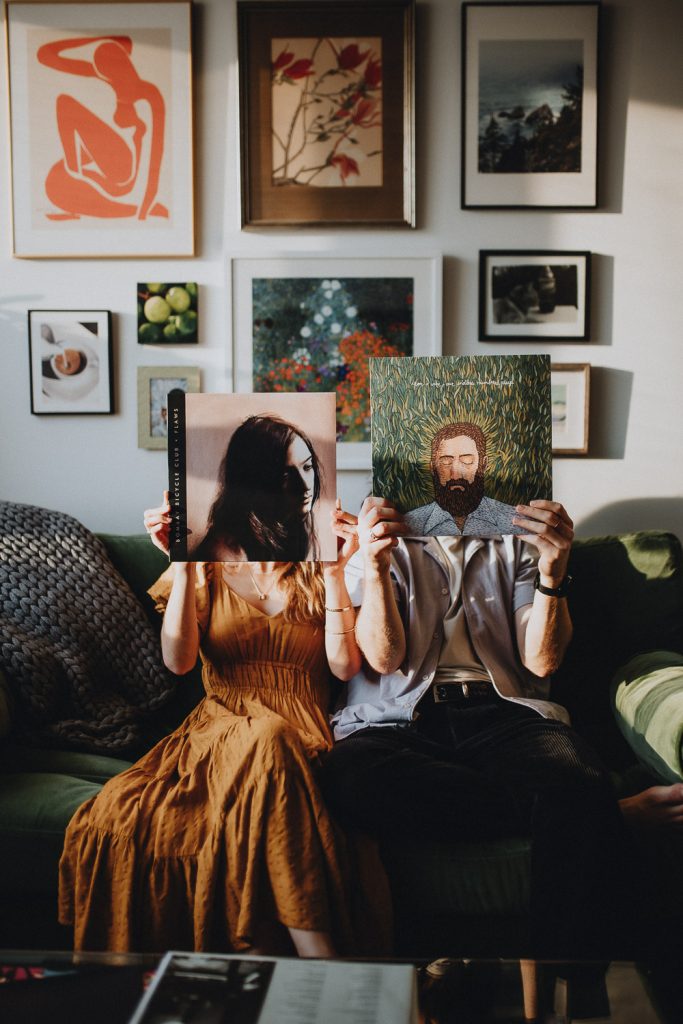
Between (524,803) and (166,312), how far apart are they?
157 cm

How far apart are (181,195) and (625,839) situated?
1900mm

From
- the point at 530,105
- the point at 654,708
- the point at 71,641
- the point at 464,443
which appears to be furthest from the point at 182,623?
the point at 530,105

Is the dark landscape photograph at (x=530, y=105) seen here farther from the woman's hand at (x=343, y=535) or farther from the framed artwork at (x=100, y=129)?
the woman's hand at (x=343, y=535)

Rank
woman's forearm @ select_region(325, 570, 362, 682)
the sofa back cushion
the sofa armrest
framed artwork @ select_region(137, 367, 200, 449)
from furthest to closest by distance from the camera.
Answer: framed artwork @ select_region(137, 367, 200, 449) → the sofa back cushion → woman's forearm @ select_region(325, 570, 362, 682) → the sofa armrest

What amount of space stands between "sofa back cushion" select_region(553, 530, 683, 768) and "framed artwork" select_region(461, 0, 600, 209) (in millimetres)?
983

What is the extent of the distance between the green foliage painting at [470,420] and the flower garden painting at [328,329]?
2.24 feet

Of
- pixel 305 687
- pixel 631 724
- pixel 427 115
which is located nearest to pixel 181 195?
pixel 427 115

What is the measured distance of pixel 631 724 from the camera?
1.60 m

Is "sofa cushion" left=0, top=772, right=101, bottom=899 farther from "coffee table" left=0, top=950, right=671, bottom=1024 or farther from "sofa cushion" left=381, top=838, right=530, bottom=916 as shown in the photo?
"sofa cushion" left=381, top=838, right=530, bottom=916

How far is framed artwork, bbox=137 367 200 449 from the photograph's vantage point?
2.23 metres

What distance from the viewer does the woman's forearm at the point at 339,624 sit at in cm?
162

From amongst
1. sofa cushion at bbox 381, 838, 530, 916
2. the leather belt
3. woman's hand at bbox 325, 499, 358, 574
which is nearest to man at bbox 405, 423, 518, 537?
woman's hand at bbox 325, 499, 358, 574

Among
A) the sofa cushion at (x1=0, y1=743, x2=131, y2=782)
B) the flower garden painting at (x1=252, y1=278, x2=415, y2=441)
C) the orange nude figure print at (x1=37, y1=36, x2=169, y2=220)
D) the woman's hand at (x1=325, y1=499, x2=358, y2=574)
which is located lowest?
the sofa cushion at (x1=0, y1=743, x2=131, y2=782)

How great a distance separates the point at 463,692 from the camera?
1652mm
